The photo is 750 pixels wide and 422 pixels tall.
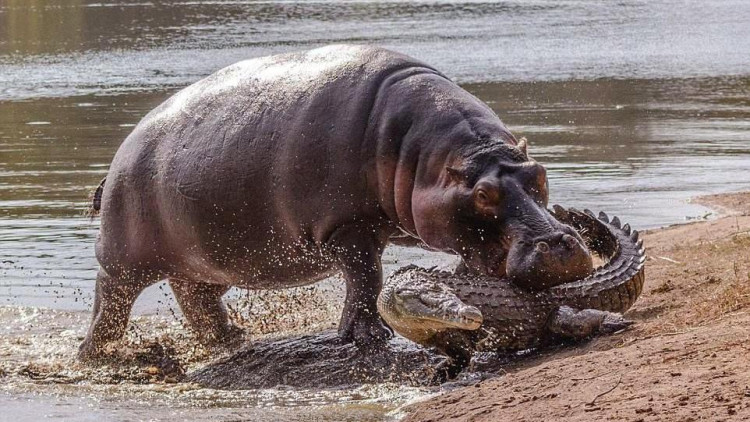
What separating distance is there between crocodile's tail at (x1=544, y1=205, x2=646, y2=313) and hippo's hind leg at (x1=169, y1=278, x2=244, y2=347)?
2120mm

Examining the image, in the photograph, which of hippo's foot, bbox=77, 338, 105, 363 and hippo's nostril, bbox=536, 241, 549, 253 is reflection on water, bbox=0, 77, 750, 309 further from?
hippo's nostril, bbox=536, 241, 549, 253

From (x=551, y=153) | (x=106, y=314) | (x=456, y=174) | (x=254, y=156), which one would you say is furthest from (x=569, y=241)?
(x=551, y=153)

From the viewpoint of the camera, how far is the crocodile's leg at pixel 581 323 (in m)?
5.98

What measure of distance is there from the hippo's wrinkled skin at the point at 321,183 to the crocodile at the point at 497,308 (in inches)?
6.4

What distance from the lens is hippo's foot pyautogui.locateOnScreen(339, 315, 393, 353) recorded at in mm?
6348

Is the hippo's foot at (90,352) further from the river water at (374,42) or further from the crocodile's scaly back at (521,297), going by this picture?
the crocodile's scaly back at (521,297)

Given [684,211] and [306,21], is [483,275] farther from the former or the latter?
[306,21]

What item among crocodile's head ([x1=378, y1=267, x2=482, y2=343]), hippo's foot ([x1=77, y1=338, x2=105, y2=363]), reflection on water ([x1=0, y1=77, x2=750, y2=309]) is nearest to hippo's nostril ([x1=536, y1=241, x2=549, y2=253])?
crocodile's head ([x1=378, y1=267, x2=482, y2=343])

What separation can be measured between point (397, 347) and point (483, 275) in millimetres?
725

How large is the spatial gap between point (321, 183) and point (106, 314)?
1.84m

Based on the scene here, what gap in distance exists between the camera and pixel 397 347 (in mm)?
6484

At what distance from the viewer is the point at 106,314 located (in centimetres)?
757

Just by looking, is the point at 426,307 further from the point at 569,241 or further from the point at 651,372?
the point at 651,372

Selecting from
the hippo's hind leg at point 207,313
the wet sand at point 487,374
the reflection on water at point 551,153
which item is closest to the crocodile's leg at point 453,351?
the wet sand at point 487,374
